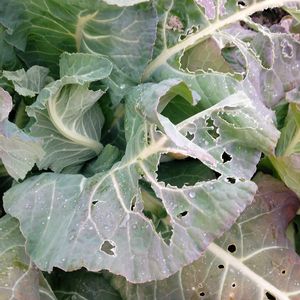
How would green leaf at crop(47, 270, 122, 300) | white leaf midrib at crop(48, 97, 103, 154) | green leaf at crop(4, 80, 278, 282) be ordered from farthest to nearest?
1. green leaf at crop(47, 270, 122, 300)
2. white leaf midrib at crop(48, 97, 103, 154)
3. green leaf at crop(4, 80, 278, 282)

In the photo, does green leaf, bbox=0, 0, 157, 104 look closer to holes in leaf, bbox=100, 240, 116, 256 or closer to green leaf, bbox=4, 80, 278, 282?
green leaf, bbox=4, 80, 278, 282

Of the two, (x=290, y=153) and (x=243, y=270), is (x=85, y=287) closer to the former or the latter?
(x=243, y=270)

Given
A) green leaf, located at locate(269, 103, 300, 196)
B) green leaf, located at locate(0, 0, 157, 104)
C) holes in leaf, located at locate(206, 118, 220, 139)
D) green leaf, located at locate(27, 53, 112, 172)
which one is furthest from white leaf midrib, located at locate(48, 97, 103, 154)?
green leaf, located at locate(269, 103, 300, 196)

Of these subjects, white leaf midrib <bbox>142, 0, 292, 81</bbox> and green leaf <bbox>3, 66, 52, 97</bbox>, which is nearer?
green leaf <bbox>3, 66, 52, 97</bbox>

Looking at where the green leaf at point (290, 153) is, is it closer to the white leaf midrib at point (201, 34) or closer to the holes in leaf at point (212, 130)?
the holes in leaf at point (212, 130)

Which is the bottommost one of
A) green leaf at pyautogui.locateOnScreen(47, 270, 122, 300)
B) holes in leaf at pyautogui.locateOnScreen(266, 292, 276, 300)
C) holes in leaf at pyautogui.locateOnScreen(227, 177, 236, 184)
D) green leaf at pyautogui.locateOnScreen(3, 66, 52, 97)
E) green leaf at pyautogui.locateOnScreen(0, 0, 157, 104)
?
green leaf at pyautogui.locateOnScreen(47, 270, 122, 300)

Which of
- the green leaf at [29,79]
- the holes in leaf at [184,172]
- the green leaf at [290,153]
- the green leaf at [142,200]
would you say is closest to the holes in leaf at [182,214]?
the green leaf at [142,200]

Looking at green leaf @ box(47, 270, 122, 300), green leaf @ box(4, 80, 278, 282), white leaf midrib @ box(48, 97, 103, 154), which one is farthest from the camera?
green leaf @ box(47, 270, 122, 300)
